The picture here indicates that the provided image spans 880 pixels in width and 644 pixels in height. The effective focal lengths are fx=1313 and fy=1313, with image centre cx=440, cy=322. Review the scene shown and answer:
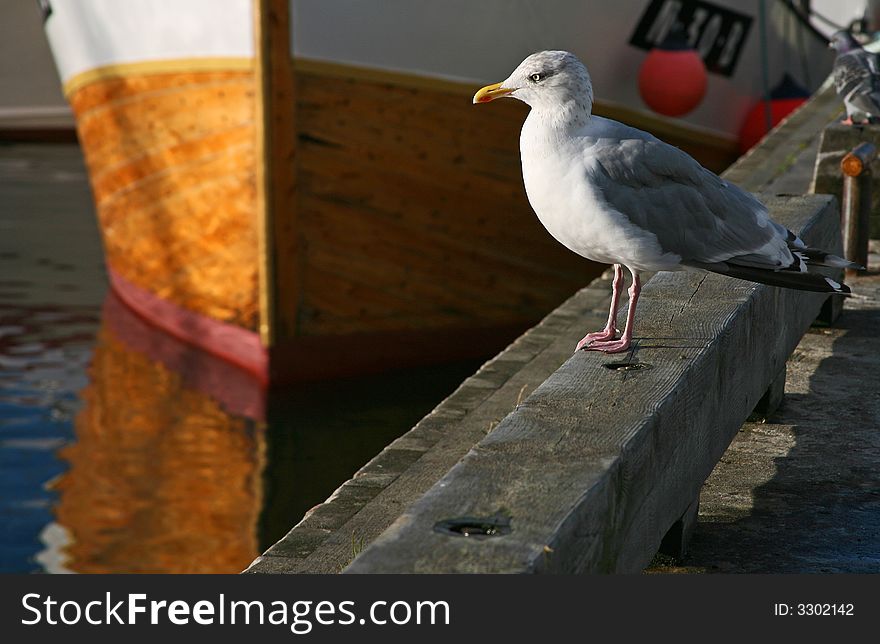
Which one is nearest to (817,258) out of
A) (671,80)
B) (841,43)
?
(841,43)

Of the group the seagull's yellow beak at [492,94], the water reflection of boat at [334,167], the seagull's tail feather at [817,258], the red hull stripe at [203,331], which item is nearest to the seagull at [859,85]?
the water reflection of boat at [334,167]

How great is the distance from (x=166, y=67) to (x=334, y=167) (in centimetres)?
137

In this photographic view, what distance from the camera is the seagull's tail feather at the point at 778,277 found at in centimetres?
317

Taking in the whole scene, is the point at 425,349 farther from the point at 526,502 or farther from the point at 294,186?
the point at 526,502

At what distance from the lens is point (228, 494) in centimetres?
704

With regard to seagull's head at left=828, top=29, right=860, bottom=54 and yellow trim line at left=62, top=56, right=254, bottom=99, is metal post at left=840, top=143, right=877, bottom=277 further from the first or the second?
yellow trim line at left=62, top=56, right=254, bottom=99

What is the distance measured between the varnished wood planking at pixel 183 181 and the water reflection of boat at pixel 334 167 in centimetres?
2

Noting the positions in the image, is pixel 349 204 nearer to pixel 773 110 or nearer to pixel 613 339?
pixel 773 110

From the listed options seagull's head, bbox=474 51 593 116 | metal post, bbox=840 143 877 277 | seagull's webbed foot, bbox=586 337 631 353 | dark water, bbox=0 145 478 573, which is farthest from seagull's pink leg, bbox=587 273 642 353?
dark water, bbox=0 145 478 573

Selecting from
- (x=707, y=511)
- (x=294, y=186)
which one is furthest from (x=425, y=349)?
(x=707, y=511)

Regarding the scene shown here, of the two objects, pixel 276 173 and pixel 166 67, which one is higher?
pixel 166 67

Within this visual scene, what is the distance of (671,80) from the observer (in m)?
9.45

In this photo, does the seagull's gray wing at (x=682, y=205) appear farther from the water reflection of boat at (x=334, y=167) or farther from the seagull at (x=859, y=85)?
the water reflection of boat at (x=334, y=167)

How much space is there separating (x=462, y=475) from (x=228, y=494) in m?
4.89
